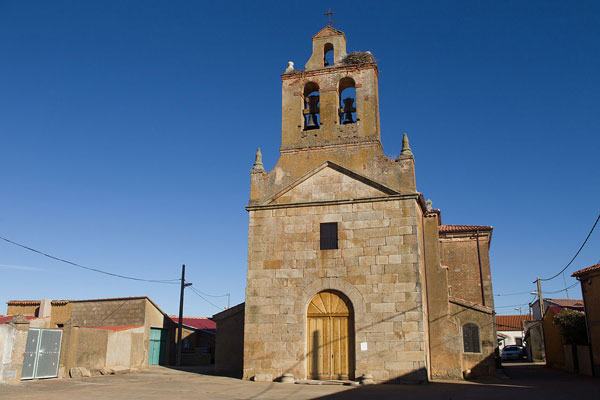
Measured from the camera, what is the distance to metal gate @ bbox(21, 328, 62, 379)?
51.4 feet

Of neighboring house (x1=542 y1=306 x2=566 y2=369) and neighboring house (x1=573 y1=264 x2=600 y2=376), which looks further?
neighboring house (x1=542 y1=306 x2=566 y2=369)

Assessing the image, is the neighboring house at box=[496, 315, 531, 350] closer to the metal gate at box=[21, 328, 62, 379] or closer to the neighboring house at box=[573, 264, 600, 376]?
the neighboring house at box=[573, 264, 600, 376]

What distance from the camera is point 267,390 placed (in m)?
13.8

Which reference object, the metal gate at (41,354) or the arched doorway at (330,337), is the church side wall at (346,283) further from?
the metal gate at (41,354)

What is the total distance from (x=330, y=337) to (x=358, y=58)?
10.5 m

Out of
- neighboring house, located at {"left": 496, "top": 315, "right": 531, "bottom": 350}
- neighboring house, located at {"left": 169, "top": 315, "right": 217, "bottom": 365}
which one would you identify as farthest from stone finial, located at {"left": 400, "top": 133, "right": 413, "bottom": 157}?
neighboring house, located at {"left": 496, "top": 315, "right": 531, "bottom": 350}

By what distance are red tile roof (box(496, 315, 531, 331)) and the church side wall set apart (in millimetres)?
45805

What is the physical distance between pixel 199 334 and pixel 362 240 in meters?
20.1

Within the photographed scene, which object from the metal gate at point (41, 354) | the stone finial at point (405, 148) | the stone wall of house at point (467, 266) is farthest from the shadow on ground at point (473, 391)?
the metal gate at point (41, 354)

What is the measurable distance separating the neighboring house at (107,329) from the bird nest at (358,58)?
14.3m

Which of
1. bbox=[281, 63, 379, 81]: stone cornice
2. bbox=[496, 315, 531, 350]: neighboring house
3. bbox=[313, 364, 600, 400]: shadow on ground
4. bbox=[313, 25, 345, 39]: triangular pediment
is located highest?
bbox=[313, 25, 345, 39]: triangular pediment

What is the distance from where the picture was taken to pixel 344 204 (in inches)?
691

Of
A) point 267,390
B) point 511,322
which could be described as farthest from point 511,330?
point 267,390

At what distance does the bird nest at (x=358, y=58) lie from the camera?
19109 millimetres
